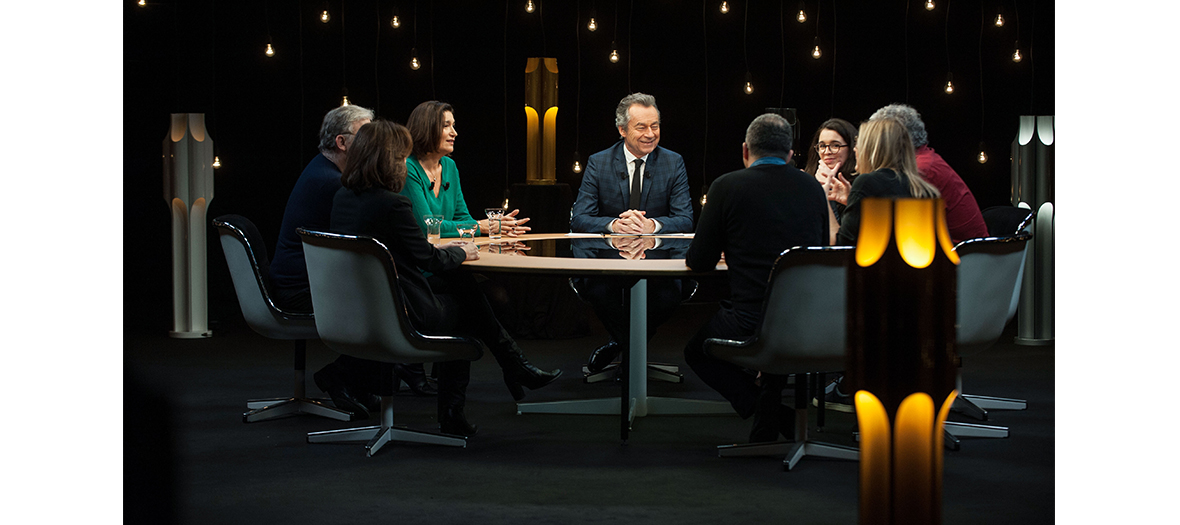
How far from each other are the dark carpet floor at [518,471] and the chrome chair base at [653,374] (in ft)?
0.63

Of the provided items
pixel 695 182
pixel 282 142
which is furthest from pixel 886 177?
pixel 282 142

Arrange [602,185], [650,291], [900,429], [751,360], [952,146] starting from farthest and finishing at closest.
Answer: [952,146], [602,185], [650,291], [751,360], [900,429]

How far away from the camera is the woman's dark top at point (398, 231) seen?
3.42 metres

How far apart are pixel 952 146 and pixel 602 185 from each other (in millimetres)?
3726

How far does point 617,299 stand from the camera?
15.2 feet

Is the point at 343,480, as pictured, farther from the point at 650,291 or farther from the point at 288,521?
the point at 650,291

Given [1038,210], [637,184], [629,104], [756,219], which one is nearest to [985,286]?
[756,219]

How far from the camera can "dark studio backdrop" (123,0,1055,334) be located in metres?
7.53

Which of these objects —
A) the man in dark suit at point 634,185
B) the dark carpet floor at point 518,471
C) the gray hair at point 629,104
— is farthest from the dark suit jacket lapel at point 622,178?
the dark carpet floor at point 518,471

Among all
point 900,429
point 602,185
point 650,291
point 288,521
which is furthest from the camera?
point 602,185

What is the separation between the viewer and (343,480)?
3273 millimetres

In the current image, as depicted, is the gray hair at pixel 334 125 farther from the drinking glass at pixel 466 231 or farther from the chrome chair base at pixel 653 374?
the chrome chair base at pixel 653 374

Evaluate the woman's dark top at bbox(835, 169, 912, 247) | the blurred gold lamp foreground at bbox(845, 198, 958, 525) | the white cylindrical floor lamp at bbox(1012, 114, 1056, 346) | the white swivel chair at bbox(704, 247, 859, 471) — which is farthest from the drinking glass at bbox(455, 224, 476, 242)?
the white cylindrical floor lamp at bbox(1012, 114, 1056, 346)

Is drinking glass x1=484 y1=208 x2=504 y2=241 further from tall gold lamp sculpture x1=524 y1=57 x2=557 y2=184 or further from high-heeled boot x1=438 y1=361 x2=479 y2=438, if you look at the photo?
tall gold lamp sculpture x1=524 y1=57 x2=557 y2=184
